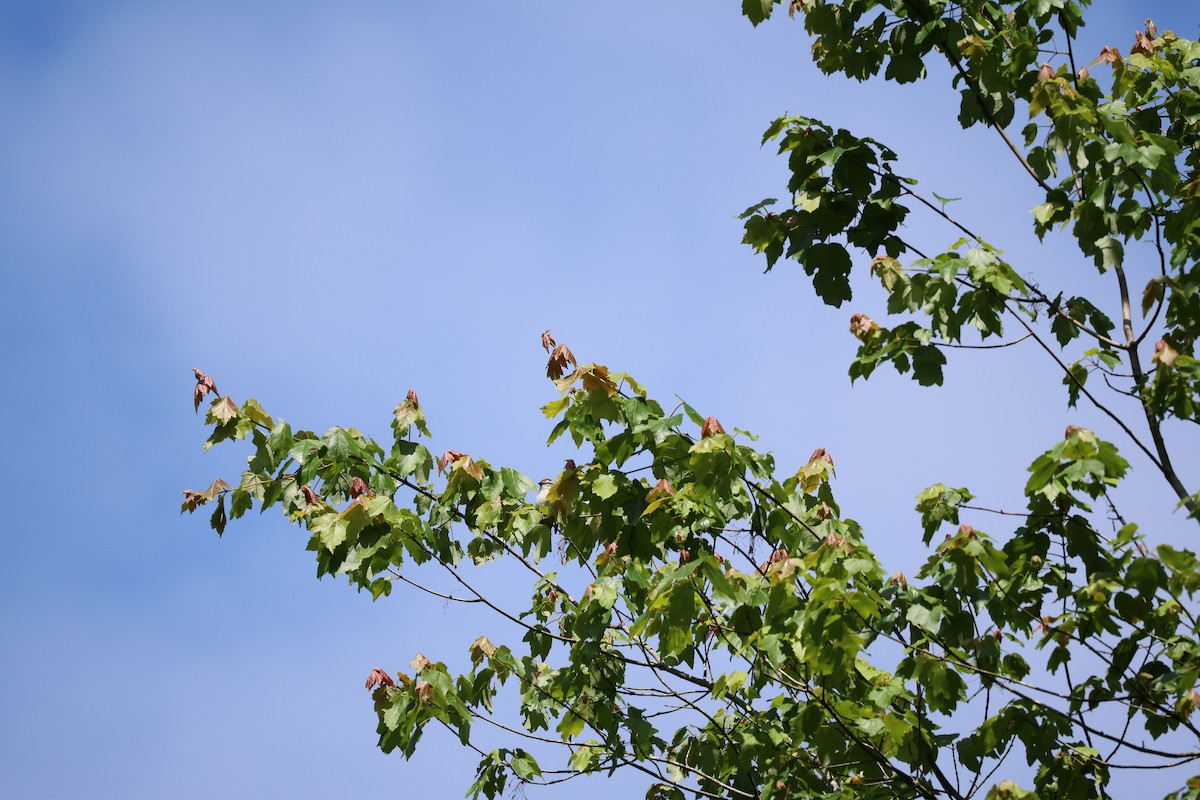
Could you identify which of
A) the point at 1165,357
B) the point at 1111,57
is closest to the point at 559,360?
the point at 1165,357

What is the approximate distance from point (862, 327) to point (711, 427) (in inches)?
46.2

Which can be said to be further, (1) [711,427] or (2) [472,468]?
(2) [472,468]

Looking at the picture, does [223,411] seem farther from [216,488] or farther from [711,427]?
[711,427]

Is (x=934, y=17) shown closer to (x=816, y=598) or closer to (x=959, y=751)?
(x=816, y=598)

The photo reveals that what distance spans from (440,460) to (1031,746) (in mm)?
4003

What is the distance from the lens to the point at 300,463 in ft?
22.6

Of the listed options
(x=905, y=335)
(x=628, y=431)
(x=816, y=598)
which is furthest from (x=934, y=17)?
(x=816, y=598)

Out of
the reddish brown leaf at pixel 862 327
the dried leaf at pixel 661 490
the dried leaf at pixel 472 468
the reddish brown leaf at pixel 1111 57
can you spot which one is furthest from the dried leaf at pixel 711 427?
the reddish brown leaf at pixel 1111 57

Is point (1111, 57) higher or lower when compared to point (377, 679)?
higher

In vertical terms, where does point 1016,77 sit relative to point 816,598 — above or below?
above

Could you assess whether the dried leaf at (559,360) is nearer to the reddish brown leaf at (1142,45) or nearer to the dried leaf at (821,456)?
the dried leaf at (821,456)

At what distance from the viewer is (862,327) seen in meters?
6.15

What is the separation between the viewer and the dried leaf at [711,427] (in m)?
5.73

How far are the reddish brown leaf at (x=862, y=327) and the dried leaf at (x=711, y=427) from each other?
1.08 metres
